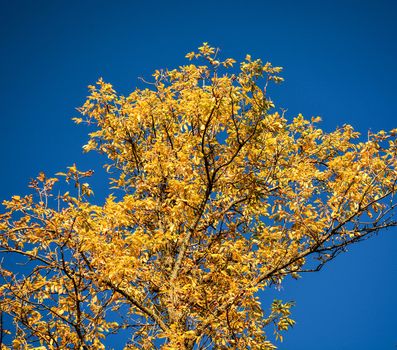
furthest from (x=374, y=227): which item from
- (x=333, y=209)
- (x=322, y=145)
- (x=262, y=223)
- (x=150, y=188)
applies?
(x=150, y=188)

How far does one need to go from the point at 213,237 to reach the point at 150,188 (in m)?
1.71

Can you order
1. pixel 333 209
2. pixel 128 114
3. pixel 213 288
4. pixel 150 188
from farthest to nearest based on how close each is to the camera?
pixel 128 114 < pixel 150 188 < pixel 213 288 < pixel 333 209

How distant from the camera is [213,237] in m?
9.23

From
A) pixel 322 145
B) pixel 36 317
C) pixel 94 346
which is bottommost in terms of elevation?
pixel 94 346

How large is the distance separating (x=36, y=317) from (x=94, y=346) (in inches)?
52.2

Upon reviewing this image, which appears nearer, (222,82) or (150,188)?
(222,82)

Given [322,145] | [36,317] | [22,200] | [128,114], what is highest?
[128,114]

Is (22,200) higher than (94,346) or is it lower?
higher

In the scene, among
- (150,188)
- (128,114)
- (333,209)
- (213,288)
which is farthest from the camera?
(128,114)

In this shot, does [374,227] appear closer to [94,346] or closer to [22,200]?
[94,346]

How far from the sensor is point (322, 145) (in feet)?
33.1

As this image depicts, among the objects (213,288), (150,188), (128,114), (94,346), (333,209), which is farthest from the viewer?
(128,114)

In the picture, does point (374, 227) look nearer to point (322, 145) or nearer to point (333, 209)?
point (333, 209)

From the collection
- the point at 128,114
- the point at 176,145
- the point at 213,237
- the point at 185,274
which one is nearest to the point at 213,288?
the point at 185,274
